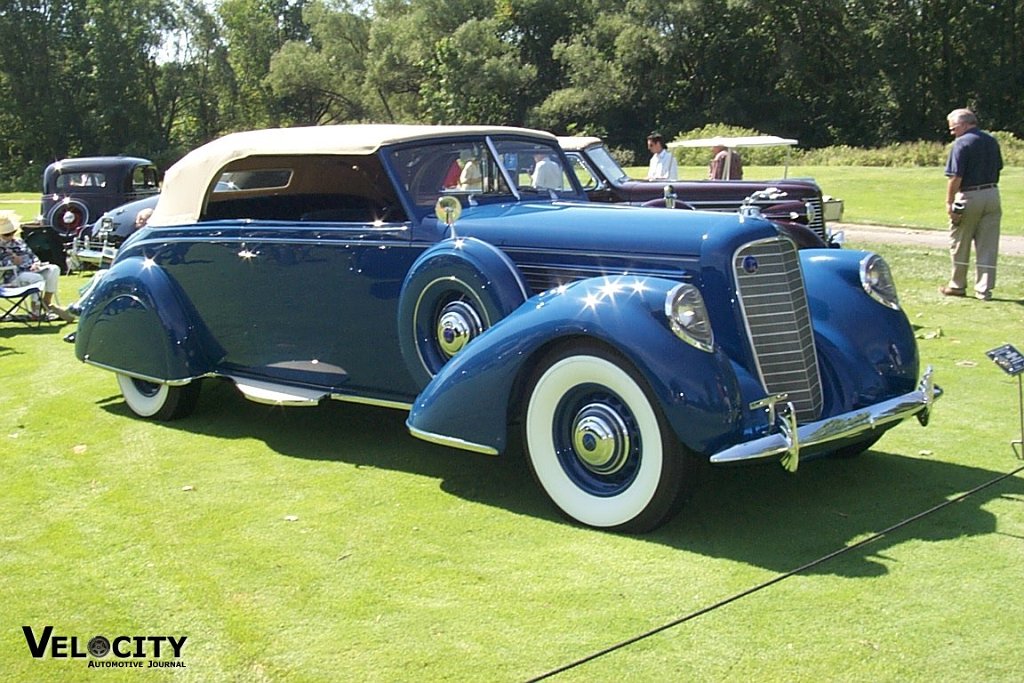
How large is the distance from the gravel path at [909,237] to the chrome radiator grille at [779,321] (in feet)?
34.0

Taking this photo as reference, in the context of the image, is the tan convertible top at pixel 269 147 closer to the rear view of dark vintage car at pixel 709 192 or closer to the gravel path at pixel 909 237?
the rear view of dark vintage car at pixel 709 192

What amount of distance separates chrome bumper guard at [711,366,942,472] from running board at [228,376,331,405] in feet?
8.70

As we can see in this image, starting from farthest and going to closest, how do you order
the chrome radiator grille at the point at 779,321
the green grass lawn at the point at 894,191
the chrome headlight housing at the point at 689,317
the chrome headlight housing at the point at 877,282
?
the green grass lawn at the point at 894,191 → the chrome headlight housing at the point at 877,282 → the chrome radiator grille at the point at 779,321 → the chrome headlight housing at the point at 689,317

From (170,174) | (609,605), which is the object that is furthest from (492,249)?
(170,174)

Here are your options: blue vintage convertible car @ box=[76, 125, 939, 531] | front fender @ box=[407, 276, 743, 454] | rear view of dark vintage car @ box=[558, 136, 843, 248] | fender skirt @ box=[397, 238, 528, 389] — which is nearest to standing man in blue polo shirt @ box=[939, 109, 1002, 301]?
rear view of dark vintage car @ box=[558, 136, 843, 248]

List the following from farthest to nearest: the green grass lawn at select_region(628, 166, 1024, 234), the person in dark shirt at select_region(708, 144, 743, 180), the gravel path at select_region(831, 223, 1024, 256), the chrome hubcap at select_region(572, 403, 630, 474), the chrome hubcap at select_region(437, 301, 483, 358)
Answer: the green grass lawn at select_region(628, 166, 1024, 234) < the person in dark shirt at select_region(708, 144, 743, 180) < the gravel path at select_region(831, 223, 1024, 256) < the chrome hubcap at select_region(437, 301, 483, 358) < the chrome hubcap at select_region(572, 403, 630, 474)

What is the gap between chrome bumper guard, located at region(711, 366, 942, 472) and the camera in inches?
171

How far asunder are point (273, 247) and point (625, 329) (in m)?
2.65

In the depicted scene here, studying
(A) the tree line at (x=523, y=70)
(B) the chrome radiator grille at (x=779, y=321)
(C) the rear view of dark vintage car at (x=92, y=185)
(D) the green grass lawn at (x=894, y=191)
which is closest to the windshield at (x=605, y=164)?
(D) the green grass lawn at (x=894, y=191)

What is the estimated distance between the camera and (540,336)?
4.76 metres

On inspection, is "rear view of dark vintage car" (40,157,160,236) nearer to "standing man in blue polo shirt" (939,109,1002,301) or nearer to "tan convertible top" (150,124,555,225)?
"tan convertible top" (150,124,555,225)

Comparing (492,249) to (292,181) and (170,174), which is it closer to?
(292,181)

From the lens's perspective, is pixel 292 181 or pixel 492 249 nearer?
pixel 492 249

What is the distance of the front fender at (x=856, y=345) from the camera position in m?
5.26
